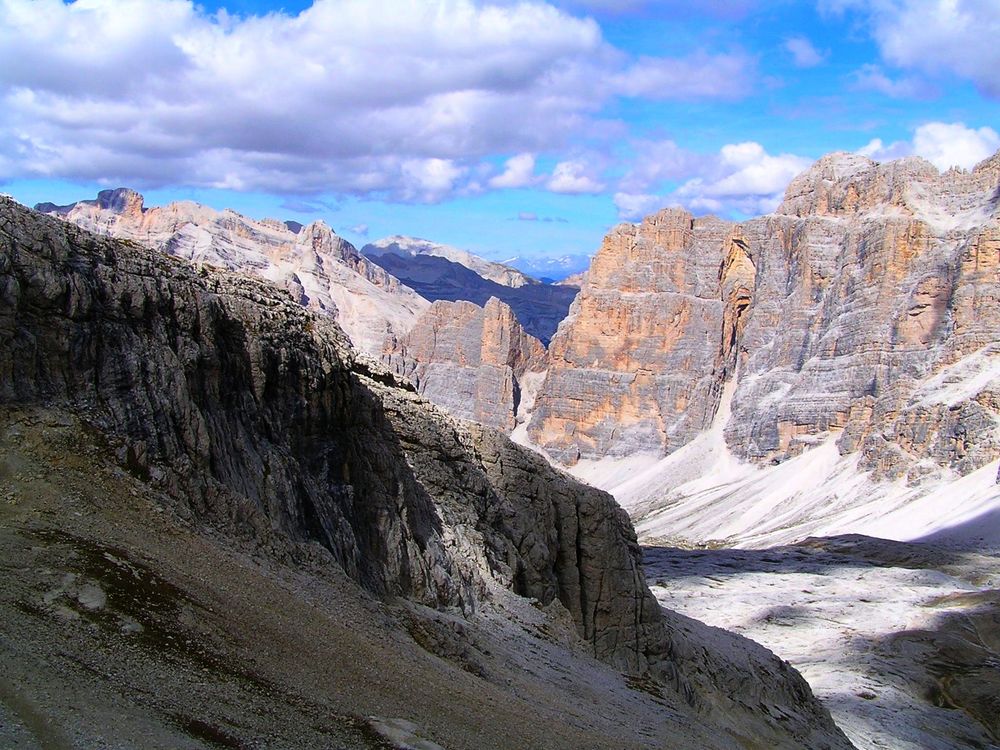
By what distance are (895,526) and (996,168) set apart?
80.5m

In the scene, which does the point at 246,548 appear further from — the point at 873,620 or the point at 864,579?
the point at 864,579

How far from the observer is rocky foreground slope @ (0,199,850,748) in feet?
47.0

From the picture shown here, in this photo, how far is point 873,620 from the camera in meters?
89.5

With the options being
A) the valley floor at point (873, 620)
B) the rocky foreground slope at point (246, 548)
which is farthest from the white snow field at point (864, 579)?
the rocky foreground slope at point (246, 548)

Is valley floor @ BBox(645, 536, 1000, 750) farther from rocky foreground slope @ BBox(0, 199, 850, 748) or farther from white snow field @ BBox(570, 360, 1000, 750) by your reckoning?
rocky foreground slope @ BBox(0, 199, 850, 748)

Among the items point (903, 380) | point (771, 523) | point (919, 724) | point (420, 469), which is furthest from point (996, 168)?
point (420, 469)

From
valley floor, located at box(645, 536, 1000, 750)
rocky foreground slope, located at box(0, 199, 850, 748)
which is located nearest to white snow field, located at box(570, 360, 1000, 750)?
valley floor, located at box(645, 536, 1000, 750)

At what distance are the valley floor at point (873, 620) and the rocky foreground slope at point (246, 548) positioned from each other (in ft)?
97.5

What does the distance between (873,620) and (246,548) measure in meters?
78.5

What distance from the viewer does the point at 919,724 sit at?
58469mm

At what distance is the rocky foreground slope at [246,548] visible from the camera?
14320 mm

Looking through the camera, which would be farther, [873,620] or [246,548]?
[873,620]

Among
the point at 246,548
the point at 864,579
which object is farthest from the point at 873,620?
the point at 246,548

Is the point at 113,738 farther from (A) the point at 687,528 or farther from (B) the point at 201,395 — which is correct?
(A) the point at 687,528
